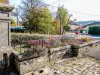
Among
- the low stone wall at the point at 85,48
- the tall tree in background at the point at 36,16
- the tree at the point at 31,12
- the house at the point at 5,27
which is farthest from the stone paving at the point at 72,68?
the tree at the point at 31,12

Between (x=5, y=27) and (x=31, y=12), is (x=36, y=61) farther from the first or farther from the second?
(x=31, y=12)

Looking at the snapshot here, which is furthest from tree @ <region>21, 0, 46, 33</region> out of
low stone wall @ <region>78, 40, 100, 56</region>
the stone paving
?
the stone paving

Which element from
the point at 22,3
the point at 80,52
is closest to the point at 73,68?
the point at 80,52

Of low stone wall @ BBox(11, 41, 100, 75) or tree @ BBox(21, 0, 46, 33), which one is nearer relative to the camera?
low stone wall @ BBox(11, 41, 100, 75)

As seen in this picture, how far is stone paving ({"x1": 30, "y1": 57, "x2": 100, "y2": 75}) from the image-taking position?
232 inches

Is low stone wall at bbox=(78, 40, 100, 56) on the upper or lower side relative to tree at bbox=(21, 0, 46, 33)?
lower

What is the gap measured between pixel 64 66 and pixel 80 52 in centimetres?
224

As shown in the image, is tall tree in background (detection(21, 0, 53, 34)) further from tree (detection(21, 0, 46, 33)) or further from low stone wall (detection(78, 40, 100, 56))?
low stone wall (detection(78, 40, 100, 56))

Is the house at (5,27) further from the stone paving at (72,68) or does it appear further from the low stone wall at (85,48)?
the low stone wall at (85,48)

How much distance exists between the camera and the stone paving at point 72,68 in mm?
5902

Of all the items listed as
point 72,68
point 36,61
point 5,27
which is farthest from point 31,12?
point 72,68

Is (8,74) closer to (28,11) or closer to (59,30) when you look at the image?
(28,11)

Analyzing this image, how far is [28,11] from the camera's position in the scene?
59.2ft

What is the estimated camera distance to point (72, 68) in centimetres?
646
